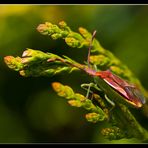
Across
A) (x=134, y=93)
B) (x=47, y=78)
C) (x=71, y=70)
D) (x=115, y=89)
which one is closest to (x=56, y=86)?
(x=71, y=70)

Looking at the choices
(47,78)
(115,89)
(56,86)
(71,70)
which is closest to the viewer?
(56,86)

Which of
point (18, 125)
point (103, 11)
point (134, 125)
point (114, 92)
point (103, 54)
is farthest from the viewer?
point (103, 11)

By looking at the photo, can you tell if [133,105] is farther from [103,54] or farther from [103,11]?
[103,11]

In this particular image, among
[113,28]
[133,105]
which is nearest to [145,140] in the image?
[133,105]

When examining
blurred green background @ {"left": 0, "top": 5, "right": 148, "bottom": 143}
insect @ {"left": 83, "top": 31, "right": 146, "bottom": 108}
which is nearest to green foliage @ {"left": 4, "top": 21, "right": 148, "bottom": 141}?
insect @ {"left": 83, "top": 31, "right": 146, "bottom": 108}

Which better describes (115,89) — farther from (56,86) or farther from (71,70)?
(56,86)

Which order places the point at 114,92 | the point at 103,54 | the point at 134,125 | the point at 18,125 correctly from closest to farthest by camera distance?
the point at 114,92, the point at 134,125, the point at 103,54, the point at 18,125

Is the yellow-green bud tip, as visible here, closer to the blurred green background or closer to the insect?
the insect

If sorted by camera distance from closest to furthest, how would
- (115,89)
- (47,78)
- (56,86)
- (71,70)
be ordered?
(56,86)
(115,89)
(71,70)
(47,78)
